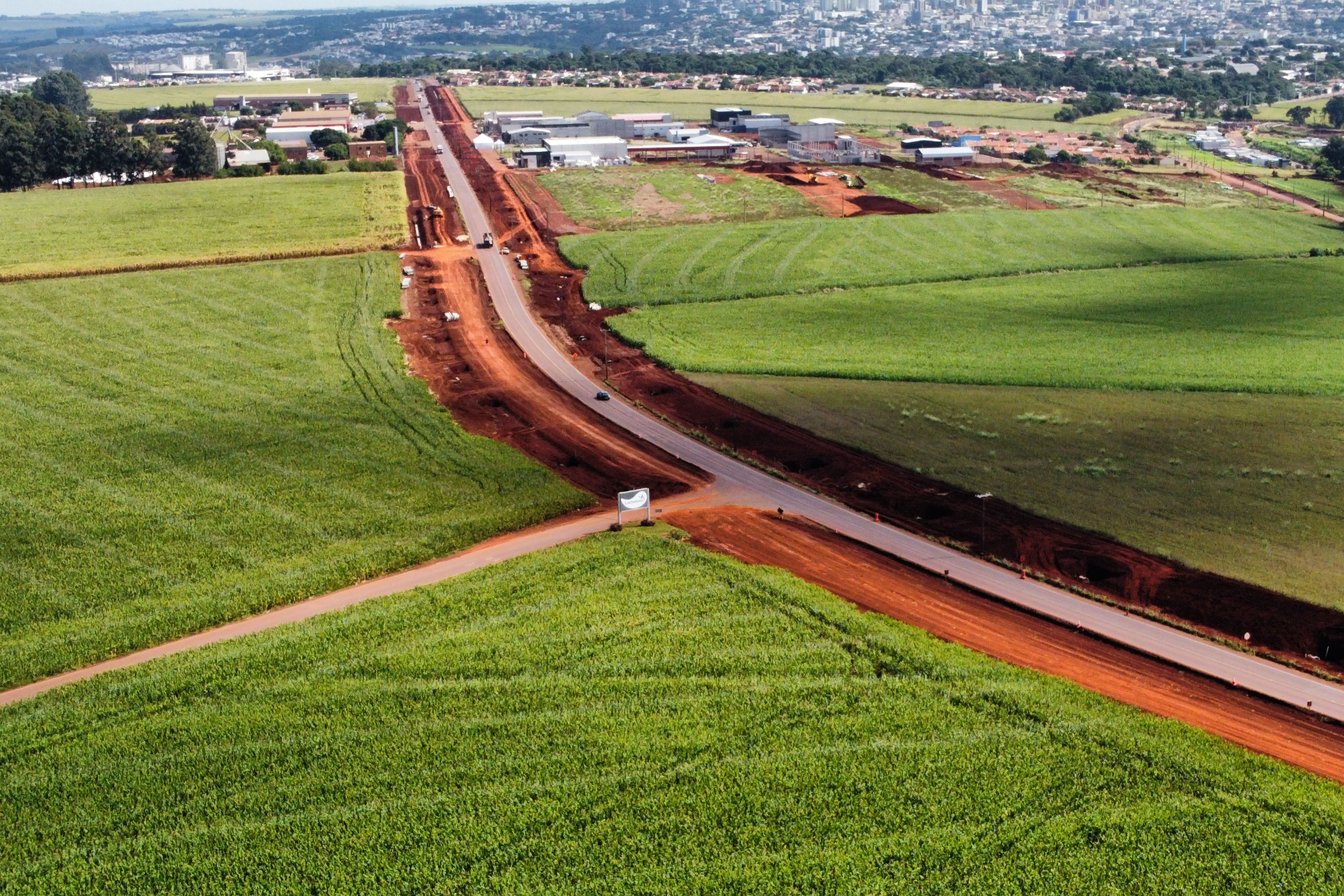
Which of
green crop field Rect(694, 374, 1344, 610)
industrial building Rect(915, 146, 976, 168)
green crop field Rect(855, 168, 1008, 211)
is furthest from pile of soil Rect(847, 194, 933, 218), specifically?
green crop field Rect(694, 374, 1344, 610)

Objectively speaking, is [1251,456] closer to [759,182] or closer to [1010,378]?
[1010,378]

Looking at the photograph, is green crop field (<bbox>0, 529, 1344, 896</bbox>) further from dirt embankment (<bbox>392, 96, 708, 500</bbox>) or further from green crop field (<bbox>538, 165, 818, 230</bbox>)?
green crop field (<bbox>538, 165, 818, 230</bbox>)

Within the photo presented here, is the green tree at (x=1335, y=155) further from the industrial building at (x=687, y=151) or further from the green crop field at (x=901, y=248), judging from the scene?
the industrial building at (x=687, y=151)

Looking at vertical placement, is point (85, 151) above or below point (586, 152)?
below

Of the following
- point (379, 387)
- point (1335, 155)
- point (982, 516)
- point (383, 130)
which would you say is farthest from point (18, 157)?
point (1335, 155)

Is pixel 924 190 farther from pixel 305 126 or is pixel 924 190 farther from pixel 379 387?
pixel 305 126

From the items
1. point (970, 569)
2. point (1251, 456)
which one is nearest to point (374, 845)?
point (970, 569)
